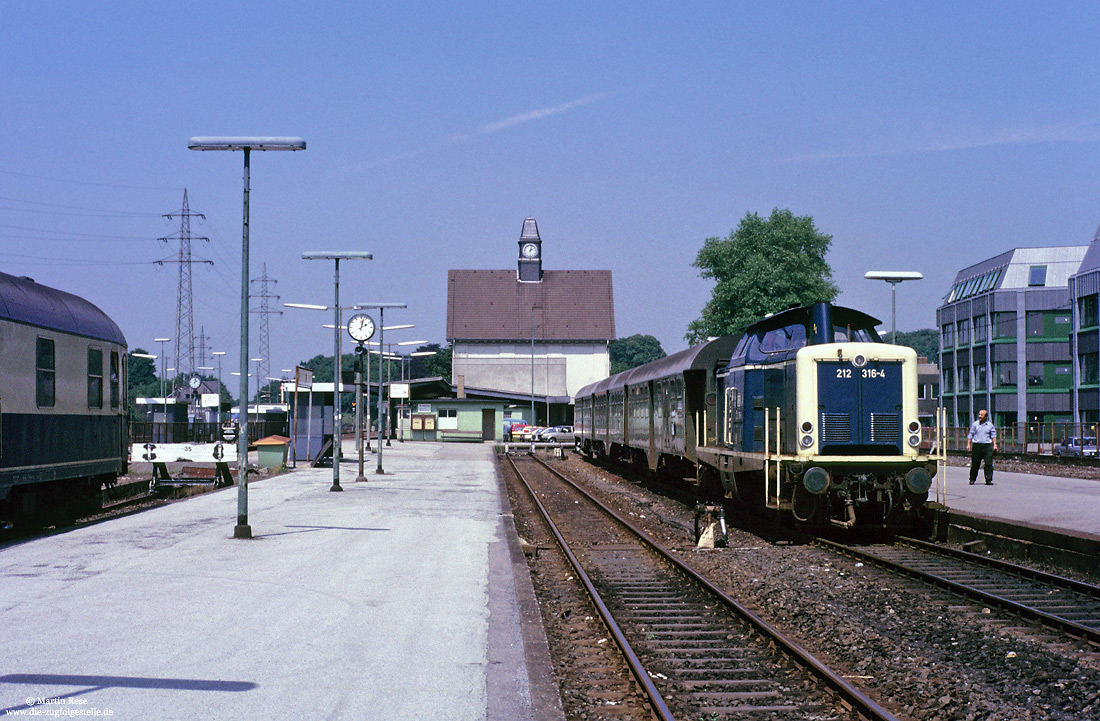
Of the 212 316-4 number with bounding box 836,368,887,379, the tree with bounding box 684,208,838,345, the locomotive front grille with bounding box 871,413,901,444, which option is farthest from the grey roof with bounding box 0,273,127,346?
the tree with bounding box 684,208,838,345

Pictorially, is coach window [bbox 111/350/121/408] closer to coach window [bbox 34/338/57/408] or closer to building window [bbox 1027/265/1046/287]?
coach window [bbox 34/338/57/408]

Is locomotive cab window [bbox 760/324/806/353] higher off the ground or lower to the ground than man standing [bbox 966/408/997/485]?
higher

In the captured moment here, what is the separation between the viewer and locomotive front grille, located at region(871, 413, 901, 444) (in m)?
14.8

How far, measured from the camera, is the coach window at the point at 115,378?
18.2 metres

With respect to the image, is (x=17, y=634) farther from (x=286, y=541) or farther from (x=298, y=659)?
(x=286, y=541)

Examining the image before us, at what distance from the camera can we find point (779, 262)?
223ft

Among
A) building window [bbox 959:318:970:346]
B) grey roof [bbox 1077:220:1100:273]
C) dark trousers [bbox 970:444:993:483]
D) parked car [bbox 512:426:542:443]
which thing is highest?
grey roof [bbox 1077:220:1100:273]

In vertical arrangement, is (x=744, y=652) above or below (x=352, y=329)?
below

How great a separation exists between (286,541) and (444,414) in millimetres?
57318

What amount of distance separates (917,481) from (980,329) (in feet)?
219

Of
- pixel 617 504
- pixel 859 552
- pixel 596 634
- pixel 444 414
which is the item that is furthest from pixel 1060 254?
pixel 596 634

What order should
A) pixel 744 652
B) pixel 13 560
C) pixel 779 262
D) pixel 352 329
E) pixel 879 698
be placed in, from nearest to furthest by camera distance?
1. pixel 879 698
2. pixel 744 652
3. pixel 13 560
4. pixel 352 329
5. pixel 779 262

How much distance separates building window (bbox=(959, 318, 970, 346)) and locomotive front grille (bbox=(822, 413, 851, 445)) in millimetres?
68244

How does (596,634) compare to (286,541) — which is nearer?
(596,634)
